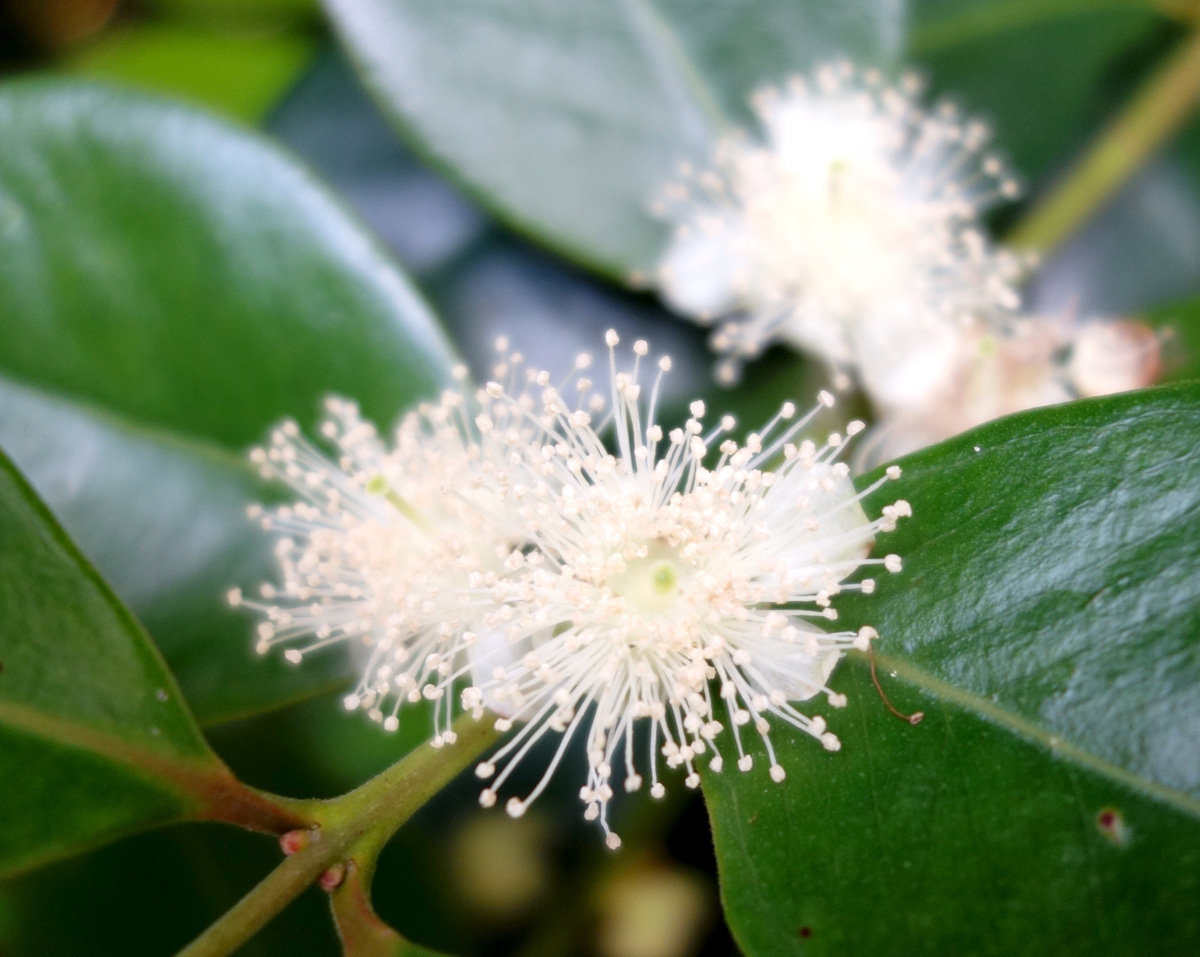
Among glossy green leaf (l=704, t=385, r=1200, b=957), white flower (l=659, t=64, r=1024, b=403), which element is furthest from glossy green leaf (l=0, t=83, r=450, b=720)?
glossy green leaf (l=704, t=385, r=1200, b=957)

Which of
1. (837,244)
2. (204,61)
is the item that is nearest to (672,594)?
(837,244)

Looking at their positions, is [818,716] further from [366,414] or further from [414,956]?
[366,414]

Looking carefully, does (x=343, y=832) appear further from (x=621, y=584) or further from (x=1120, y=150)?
(x=1120, y=150)

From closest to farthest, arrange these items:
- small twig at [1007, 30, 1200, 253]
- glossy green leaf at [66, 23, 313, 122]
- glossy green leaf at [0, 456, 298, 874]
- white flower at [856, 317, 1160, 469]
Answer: glossy green leaf at [0, 456, 298, 874], white flower at [856, 317, 1160, 469], small twig at [1007, 30, 1200, 253], glossy green leaf at [66, 23, 313, 122]

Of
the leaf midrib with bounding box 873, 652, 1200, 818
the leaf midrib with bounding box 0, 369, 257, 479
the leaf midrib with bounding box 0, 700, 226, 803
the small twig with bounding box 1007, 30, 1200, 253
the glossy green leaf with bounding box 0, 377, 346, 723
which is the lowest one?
the leaf midrib with bounding box 0, 700, 226, 803

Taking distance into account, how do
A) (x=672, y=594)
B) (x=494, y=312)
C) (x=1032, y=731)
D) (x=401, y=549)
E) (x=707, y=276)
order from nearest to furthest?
1. (x=1032, y=731)
2. (x=672, y=594)
3. (x=401, y=549)
4. (x=707, y=276)
5. (x=494, y=312)

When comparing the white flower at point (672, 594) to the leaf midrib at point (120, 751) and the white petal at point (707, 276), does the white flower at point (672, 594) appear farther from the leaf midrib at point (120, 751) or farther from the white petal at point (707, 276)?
the white petal at point (707, 276)

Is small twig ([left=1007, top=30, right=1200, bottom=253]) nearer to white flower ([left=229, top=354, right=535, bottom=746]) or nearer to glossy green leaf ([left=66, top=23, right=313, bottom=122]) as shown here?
white flower ([left=229, top=354, right=535, bottom=746])
